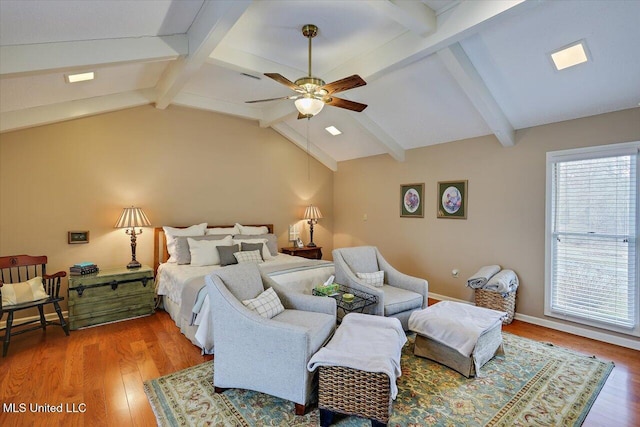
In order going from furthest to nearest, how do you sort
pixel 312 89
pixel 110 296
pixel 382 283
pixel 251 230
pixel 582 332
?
pixel 251 230 < pixel 382 283 < pixel 110 296 < pixel 582 332 < pixel 312 89

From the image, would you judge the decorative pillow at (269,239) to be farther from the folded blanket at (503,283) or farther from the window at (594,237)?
the window at (594,237)

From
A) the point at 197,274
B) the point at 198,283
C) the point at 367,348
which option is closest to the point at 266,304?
the point at 367,348

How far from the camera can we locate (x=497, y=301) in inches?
149

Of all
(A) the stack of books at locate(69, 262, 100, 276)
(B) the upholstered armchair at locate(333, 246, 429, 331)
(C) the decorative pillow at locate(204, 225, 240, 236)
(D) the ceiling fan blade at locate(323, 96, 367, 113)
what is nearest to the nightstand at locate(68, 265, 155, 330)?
(A) the stack of books at locate(69, 262, 100, 276)

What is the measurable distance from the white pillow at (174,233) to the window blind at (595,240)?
464 centimetres

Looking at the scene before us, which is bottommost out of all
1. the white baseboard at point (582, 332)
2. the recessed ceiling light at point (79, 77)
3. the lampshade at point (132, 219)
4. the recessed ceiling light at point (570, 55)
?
the white baseboard at point (582, 332)

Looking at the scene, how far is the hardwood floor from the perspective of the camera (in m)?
2.14

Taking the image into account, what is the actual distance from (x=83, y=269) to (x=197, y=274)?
1370 millimetres

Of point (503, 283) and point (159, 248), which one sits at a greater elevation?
point (159, 248)

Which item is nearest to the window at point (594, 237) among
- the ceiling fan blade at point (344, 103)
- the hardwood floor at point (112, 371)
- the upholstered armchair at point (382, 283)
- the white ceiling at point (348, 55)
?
the hardwood floor at point (112, 371)

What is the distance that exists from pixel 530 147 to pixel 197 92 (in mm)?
4504

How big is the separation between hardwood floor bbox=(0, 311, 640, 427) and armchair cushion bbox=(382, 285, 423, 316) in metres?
1.21

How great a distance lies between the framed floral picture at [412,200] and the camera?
5.14 metres

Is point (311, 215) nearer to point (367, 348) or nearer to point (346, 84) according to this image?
point (346, 84)
